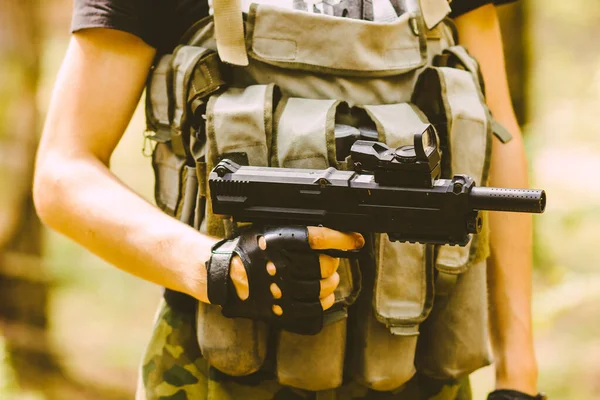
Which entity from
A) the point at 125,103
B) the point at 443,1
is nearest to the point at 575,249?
the point at 443,1

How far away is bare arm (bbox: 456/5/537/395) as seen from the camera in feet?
4.91

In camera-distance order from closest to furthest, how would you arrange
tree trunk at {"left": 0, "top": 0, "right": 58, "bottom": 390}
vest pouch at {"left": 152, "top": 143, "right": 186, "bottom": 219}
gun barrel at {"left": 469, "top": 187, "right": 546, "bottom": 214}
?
1. gun barrel at {"left": 469, "top": 187, "right": 546, "bottom": 214}
2. vest pouch at {"left": 152, "top": 143, "right": 186, "bottom": 219}
3. tree trunk at {"left": 0, "top": 0, "right": 58, "bottom": 390}

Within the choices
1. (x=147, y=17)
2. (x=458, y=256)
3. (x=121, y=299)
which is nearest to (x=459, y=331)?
(x=458, y=256)

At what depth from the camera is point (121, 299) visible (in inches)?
229

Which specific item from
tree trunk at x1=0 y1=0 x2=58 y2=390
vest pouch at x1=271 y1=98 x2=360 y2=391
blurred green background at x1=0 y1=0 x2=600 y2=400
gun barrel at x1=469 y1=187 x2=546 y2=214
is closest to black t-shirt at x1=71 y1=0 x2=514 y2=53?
vest pouch at x1=271 y1=98 x2=360 y2=391

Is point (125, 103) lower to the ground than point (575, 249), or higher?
higher

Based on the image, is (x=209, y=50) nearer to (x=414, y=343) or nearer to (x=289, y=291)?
(x=289, y=291)

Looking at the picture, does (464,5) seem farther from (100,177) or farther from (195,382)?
(195,382)

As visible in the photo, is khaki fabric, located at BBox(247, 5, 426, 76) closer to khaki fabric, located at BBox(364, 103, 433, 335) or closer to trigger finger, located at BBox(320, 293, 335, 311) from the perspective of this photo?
khaki fabric, located at BBox(364, 103, 433, 335)

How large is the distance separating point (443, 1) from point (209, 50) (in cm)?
49

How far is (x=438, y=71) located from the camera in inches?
50.3

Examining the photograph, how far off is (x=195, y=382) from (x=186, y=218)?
35cm

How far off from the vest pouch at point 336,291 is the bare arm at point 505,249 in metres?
0.46

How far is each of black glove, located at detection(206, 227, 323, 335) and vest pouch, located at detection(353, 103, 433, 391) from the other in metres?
0.14
